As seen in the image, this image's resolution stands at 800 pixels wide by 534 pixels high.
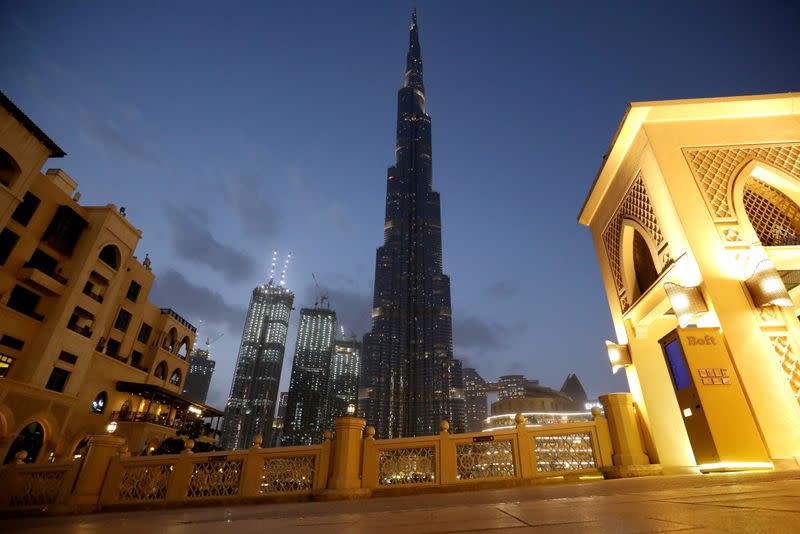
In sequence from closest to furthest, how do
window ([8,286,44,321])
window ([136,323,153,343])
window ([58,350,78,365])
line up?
window ([8,286,44,321]), window ([58,350,78,365]), window ([136,323,153,343])

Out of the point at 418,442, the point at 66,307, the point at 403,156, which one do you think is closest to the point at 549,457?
the point at 418,442

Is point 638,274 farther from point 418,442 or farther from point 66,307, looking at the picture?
point 66,307

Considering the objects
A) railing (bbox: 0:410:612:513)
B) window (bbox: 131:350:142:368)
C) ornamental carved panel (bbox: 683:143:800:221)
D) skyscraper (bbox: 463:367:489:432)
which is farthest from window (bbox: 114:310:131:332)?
skyscraper (bbox: 463:367:489:432)

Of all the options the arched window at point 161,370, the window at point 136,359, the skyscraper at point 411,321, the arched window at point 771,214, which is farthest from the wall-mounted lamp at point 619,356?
the skyscraper at point 411,321

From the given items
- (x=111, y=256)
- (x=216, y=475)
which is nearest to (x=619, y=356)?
(x=216, y=475)

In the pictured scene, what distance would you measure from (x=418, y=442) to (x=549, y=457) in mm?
2321

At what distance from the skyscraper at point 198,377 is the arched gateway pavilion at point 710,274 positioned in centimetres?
15602

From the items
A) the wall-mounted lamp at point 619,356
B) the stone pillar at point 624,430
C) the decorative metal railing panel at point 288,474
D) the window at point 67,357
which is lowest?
the decorative metal railing panel at point 288,474

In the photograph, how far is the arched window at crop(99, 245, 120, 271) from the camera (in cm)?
2233

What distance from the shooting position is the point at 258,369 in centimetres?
11469

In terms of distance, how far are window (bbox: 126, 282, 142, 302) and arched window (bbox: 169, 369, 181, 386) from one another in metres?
7.92

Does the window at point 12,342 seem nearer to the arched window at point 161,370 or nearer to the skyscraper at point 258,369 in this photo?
the arched window at point 161,370

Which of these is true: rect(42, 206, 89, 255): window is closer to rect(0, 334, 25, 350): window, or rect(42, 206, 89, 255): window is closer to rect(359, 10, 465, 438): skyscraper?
rect(0, 334, 25, 350): window

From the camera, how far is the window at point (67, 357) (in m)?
19.4
